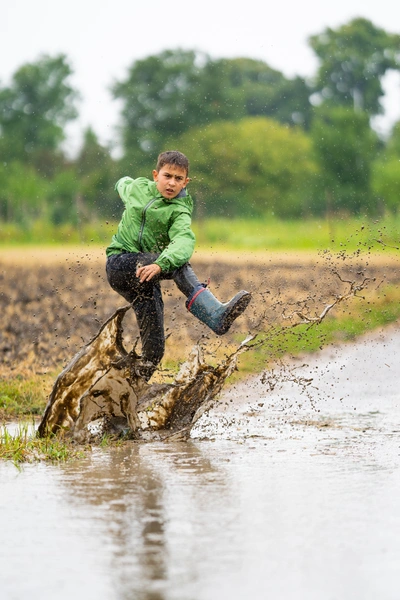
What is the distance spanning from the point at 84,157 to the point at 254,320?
61.5 meters

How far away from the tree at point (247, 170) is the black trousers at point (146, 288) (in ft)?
180

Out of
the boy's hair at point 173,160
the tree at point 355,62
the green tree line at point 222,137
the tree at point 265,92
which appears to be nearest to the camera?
the boy's hair at point 173,160

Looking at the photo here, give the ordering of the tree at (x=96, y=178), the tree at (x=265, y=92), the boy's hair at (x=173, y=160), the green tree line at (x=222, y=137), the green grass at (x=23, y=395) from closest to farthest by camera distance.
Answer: the boy's hair at (x=173, y=160) < the green grass at (x=23, y=395) < the green tree line at (x=222, y=137) < the tree at (x=96, y=178) < the tree at (x=265, y=92)

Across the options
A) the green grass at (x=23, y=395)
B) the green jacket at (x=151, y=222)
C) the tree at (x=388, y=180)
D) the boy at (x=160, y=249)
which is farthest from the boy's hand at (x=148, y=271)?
the tree at (x=388, y=180)

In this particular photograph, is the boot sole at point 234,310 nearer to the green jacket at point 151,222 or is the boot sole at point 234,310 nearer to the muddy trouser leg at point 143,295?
the green jacket at point 151,222

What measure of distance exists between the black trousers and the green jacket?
10cm

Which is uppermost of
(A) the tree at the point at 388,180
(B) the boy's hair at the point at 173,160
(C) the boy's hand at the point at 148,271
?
(A) the tree at the point at 388,180

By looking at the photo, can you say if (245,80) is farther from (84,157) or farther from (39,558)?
(39,558)

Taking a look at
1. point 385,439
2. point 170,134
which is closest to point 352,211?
point 170,134

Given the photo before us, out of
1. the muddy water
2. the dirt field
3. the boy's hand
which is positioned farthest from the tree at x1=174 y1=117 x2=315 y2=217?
the muddy water

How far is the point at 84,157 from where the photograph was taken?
78500 mm

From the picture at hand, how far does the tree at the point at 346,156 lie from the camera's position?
2281 inches

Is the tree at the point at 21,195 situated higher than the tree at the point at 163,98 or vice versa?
the tree at the point at 163,98

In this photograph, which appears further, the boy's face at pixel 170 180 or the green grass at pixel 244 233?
the green grass at pixel 244 233
